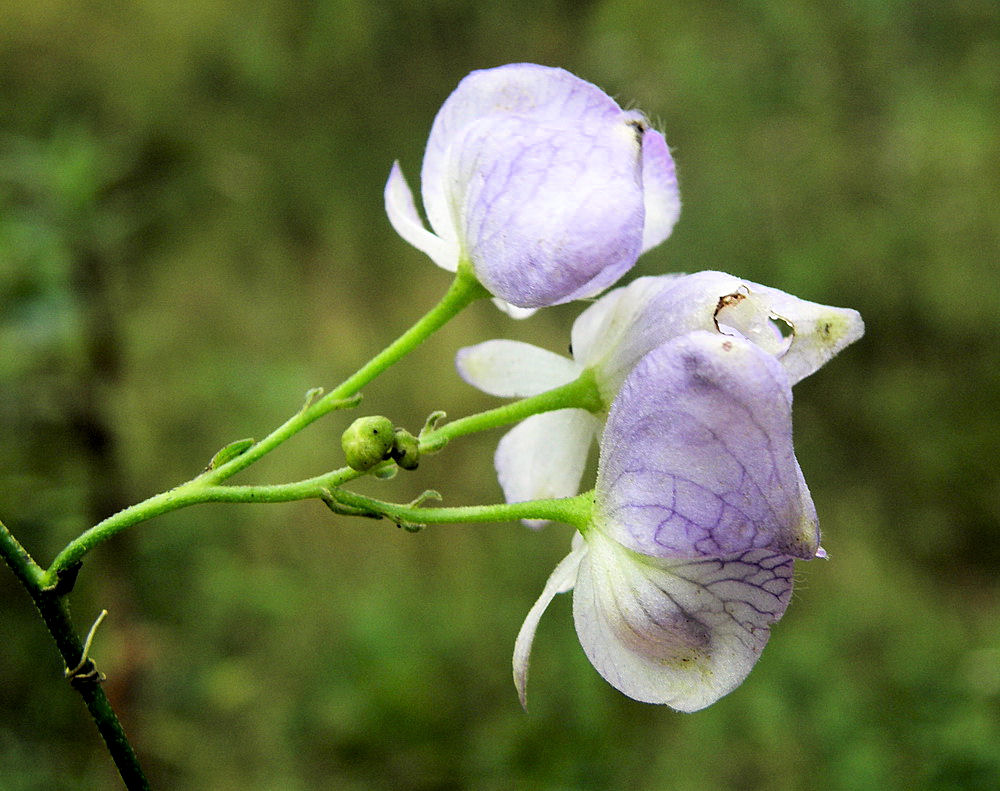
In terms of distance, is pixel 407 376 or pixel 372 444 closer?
pixel 372 444

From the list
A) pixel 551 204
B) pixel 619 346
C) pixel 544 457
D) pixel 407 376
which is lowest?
pixel 407 376

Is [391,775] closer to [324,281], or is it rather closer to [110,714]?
[324,281]

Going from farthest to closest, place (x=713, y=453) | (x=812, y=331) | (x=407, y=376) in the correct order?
(x=407, y=376), (x=812, y=331), (x=713, y=453)

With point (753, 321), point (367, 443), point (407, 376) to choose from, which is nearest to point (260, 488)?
point (367, 443)

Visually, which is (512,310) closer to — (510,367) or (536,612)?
(510,367)

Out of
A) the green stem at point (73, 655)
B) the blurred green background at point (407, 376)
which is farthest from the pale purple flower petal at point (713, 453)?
the blurred green background at point (407, 376)

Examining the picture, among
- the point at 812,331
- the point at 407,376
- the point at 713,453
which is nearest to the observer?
the point at 713,453

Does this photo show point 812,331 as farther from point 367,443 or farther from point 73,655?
point 73,655

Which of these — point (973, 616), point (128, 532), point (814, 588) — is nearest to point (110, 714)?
point (128, 532)

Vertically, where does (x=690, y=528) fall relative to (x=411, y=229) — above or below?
below

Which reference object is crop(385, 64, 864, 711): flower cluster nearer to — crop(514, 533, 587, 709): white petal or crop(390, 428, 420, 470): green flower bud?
crop(514, 533, 587, 709): white petal
